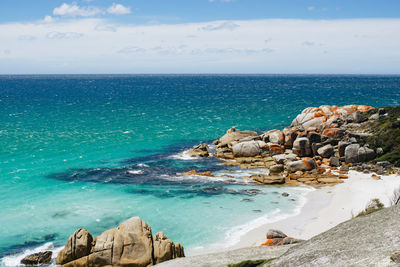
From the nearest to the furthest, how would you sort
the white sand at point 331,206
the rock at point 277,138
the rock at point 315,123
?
1. the white sand at point 331,206
2. the rock at point 277,138
3. the rock at point 315,123

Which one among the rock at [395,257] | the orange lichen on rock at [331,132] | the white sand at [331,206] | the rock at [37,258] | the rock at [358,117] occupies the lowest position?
the rock at [37,258]

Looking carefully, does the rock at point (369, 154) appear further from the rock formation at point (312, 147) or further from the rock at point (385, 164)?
the rock at point (385, 164)

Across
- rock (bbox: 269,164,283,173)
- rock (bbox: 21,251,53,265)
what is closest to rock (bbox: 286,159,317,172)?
rock (bbox: 269,164,283,173)

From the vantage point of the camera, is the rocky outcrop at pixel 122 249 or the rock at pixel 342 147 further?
the rock at pixel 342 147

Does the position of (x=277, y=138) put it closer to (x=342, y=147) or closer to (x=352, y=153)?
(x=342, y=147)

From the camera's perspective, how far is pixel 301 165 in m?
36.5

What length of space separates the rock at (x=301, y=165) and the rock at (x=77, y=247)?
2308cm

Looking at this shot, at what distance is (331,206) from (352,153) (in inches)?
498

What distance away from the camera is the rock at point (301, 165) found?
120 ft

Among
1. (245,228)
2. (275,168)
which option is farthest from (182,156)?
(245,228)

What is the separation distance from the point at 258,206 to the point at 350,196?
764 centimetres

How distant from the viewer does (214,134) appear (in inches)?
2361

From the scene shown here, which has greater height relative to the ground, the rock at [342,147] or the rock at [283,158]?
the rock at [342,147]

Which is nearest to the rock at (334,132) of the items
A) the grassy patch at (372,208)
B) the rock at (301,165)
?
the rock at (301,165)
